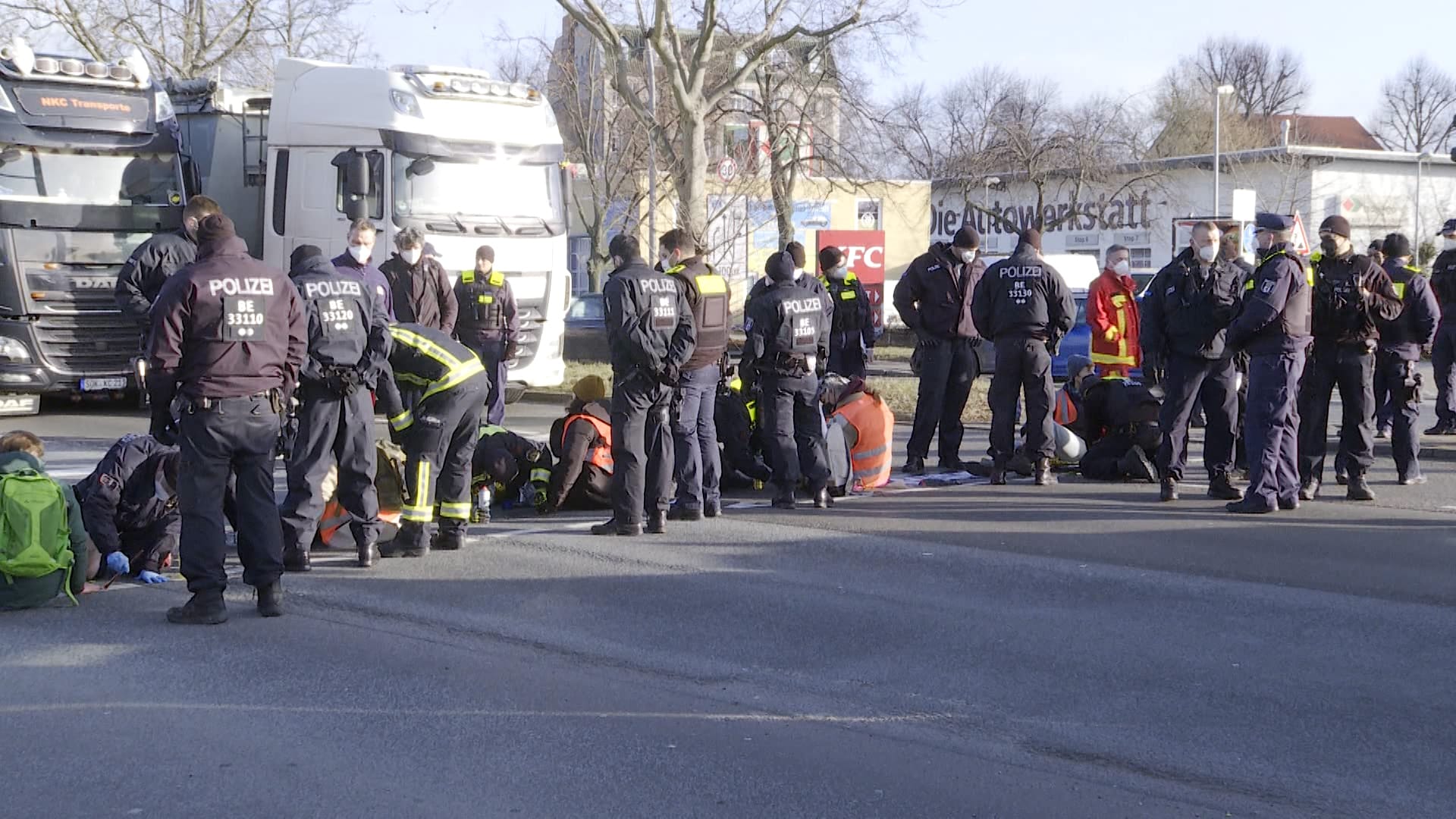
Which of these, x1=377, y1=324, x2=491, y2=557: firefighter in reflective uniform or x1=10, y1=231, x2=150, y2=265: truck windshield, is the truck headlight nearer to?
x1=10, y1=231, x2=150, y2=265: truck windshield

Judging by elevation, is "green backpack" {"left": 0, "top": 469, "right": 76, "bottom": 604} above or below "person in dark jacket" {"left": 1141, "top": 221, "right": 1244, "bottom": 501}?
below

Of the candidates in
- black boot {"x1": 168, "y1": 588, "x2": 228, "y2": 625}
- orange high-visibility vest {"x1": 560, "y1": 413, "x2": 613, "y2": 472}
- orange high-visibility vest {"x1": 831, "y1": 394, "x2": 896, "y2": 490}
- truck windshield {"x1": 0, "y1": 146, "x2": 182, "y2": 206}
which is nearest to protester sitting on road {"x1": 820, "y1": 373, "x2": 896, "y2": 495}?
orange high-visibility vest {"x1": 831, "y1": 394, "x2": 896, "y2": 490}

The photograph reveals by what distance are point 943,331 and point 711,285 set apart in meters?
3.01

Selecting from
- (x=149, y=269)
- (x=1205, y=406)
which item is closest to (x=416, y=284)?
(x=149, y=269)

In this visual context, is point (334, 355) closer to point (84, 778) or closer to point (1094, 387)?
point (84, 778)

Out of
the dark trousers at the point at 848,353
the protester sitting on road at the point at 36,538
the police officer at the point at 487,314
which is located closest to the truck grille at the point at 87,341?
the police officer at the point at 487,314

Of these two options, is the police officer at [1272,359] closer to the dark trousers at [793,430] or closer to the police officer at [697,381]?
the dark trousers at [793,430]

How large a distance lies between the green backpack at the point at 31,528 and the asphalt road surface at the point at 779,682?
0.84ft

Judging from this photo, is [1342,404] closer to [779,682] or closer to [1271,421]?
[1271,421]

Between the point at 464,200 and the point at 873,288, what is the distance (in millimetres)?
5741

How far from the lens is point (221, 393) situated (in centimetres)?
714

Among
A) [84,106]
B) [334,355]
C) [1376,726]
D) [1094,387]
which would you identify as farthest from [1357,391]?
[84,106]

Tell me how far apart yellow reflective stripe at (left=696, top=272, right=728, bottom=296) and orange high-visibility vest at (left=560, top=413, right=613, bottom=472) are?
4.20ft

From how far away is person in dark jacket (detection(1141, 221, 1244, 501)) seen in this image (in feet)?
35.6
